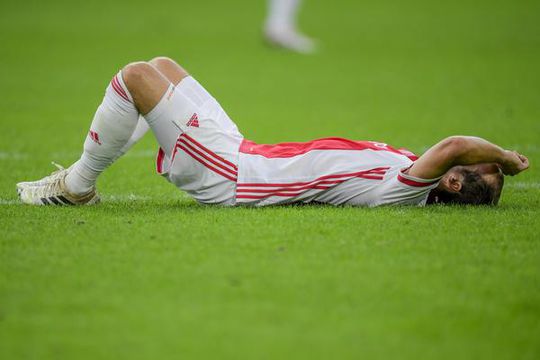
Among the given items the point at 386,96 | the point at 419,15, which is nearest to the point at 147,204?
the point at 386,96

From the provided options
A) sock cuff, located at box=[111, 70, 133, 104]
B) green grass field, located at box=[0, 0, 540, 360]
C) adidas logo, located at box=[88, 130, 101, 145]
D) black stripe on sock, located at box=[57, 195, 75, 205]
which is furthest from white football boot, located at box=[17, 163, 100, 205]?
sock cuff, located at box=[111, 70, 133, 104]

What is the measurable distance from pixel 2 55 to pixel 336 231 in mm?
11624

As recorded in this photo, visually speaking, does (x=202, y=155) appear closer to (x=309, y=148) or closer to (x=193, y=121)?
(x=193, y=121)

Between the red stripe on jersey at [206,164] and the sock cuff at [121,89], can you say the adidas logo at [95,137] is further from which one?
the red stripe on jersey at [206,164]

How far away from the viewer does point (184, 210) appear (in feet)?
20.3

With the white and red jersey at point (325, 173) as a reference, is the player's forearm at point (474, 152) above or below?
above

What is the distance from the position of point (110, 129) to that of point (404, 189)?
1.82 metres

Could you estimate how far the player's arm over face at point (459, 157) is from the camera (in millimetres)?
5684

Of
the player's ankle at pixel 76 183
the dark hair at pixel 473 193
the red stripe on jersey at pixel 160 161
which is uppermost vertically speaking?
the dark hair at pixel 473 193

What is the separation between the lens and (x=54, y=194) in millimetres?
6207

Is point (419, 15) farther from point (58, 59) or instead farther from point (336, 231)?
point (336, 231)

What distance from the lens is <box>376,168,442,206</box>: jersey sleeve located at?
19.4 ft

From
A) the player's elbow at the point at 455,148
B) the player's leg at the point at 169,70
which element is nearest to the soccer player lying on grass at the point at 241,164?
the player's elbow at the point at 455,148

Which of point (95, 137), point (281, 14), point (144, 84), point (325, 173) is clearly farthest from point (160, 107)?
point (281, 14)
